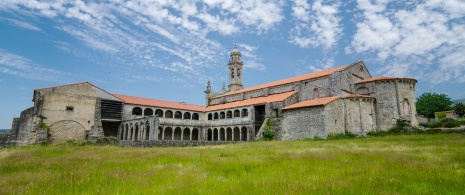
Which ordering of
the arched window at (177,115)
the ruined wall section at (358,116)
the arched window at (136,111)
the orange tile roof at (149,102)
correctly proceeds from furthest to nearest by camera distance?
the arched window at (177,115), the arched window at (136,111), the orange tile roof at (149,102), the ruined wall section at (358,116)

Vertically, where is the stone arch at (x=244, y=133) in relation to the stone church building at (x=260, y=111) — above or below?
below

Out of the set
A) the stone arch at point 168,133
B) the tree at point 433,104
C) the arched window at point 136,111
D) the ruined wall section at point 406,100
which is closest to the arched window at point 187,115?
the stone arch at point 168,133

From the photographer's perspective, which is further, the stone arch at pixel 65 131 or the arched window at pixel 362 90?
the arched window at pixel 362 90

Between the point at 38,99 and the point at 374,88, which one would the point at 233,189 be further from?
the point at 38,99

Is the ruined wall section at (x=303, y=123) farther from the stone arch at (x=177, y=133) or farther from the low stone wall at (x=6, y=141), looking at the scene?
the low stone wall at (x=6, y=141)

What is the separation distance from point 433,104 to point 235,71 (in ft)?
158

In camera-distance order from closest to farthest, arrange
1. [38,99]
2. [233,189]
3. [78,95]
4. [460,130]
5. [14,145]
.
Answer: [233,189], [460,130], [14,145], [38,99], [78,95]

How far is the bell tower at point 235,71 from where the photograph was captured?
64.8m

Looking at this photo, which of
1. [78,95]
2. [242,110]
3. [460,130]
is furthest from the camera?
[242,110]

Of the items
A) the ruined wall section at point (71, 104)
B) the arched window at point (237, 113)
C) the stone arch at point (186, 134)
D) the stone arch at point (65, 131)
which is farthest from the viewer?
the stone arch at point (186, 134)

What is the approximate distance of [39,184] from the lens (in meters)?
6.66

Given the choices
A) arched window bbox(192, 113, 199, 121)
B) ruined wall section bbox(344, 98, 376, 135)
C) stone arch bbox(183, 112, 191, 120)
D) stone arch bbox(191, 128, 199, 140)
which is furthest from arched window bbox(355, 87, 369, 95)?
stone arch bbox(183, 112, 191, 120)

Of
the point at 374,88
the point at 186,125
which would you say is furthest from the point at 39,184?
the point at 186,125

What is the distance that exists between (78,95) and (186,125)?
17.8 meters
